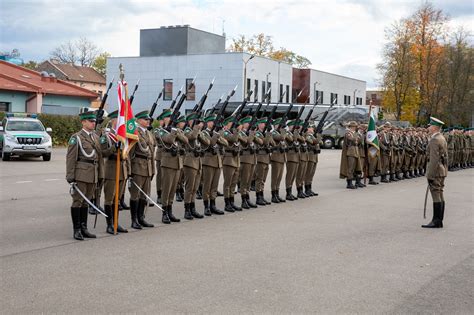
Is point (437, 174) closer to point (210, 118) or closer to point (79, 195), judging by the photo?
point (210, 118)

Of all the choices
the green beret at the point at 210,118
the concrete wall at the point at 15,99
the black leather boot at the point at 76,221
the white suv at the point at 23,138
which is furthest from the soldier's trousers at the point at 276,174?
the concrete wall at the point at 15,99

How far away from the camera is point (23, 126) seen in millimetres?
24062

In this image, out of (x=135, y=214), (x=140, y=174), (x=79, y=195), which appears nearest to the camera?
(x=79, y=195)

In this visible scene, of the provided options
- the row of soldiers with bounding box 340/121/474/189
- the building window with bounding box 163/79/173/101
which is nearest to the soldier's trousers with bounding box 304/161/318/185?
the row of soldiers with bounding box 340/121/474/189

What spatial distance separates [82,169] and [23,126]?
54.7 feet

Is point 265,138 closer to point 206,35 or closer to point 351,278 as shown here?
point 351,278

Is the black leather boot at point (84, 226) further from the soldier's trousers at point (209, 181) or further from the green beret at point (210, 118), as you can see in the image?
the green beret at point (210, 118)

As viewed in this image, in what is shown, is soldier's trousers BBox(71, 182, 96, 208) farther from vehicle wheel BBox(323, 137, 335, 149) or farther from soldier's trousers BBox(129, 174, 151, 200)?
vehicle wheel BBox(323, 137, 335, 149)

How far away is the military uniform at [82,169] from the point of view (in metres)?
8.60

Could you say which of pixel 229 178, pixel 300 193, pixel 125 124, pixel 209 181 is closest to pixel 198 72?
pixel 300 193

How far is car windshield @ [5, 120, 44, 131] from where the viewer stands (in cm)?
2381

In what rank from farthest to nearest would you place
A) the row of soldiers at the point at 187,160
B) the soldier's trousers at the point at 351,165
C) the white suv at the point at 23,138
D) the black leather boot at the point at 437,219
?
the white suv at the point at 23,138, the soldier's trousers at the point at 351,165, the black leather boot at the point at 437,219, the row of soldiers at the point at 187,160

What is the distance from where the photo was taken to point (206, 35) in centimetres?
5912

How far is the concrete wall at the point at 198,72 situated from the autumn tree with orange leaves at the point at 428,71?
35.7 feet
